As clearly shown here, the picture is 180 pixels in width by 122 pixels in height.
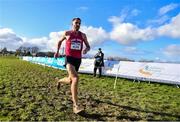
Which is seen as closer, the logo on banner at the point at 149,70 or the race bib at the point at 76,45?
the race bib at the point at 76,45

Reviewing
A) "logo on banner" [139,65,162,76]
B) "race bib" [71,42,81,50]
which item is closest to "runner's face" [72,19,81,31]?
"race bib" [71,42,81,50]

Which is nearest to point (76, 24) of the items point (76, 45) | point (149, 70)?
point (76, 45)

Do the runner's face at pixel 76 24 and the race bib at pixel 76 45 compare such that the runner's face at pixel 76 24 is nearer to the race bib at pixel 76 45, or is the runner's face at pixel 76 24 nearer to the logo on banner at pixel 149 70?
the race bib at pixel 76 45

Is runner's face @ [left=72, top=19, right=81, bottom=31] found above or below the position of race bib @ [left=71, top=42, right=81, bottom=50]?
above

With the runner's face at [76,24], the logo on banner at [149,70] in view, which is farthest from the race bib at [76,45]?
the logo on banner at [149,70]

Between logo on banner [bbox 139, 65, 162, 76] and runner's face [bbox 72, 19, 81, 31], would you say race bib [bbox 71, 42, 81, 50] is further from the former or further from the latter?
logo on banner [bbox 139, 65, 162, 76]

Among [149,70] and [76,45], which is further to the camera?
[149,70]

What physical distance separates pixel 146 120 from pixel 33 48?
153772 mm

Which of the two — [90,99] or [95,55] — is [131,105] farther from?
[95,55]

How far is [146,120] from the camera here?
6.23m

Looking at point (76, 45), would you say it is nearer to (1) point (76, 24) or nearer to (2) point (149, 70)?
(1) point (76, 24)

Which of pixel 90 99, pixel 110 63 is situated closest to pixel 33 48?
pixel 110 63

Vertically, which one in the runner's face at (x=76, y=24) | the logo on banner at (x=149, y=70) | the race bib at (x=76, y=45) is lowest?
the logo on banner at (x=149, y=70)

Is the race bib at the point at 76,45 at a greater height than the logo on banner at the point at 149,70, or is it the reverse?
the race bib at the point at 76,45
